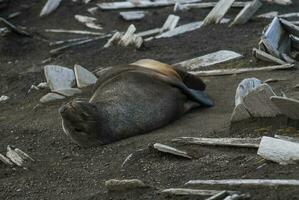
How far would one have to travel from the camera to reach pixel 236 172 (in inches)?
233

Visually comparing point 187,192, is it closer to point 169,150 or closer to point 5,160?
point 169,150

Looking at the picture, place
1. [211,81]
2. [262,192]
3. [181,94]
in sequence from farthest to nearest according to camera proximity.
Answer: [211,81] < [181,94] < [262,192]

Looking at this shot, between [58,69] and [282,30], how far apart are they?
142 inches

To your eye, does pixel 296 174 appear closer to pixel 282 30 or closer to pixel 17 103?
pixel 282 30

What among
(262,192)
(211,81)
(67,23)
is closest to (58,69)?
(211,81)

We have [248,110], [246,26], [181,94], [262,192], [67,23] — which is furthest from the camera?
[67,23]

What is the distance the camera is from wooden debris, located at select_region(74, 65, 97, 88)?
11.8 m

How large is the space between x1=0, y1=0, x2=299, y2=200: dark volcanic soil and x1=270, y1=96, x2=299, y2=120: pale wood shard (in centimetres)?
9

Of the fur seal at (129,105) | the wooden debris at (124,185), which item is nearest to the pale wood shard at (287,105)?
the wooden debris at (124,185)

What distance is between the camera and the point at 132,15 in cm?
1711

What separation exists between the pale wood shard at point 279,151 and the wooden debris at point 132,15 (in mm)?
11117

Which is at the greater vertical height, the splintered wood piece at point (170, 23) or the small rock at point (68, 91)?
the small rock at point (68, 91)

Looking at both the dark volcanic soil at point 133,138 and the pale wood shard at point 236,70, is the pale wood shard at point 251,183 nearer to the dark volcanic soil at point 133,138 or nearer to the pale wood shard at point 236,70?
the dark volcanic soil at point 133,138

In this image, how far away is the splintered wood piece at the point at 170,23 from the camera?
51.6 feet
